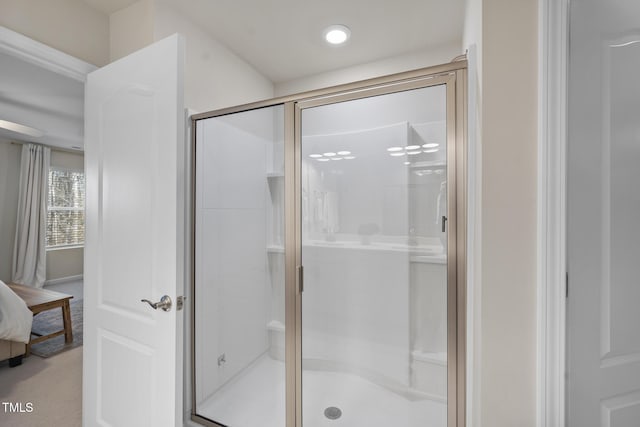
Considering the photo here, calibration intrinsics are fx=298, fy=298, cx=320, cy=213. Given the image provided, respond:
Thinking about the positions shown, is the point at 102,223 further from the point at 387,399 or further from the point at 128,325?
the point at 387,399

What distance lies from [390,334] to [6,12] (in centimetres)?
239

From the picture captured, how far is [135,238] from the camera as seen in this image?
1.36 m

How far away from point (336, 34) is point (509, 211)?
174 centimetres

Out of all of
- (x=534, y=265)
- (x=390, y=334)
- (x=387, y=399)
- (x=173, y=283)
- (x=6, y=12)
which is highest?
(x=6, y=12)

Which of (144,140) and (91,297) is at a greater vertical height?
(144,140)

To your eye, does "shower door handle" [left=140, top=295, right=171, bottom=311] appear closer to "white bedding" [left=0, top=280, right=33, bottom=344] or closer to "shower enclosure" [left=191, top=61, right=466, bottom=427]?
"shower enclosure" [left=191, top=61, right=466, bottom=427]

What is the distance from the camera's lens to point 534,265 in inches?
34.8

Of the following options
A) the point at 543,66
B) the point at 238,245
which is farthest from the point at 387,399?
the point at 543,66

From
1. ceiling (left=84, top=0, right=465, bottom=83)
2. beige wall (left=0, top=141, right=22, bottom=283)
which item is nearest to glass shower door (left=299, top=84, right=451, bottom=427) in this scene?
ceiling (left=84, top=0, right=465, bottom=83)

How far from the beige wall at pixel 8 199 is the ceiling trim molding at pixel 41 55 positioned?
4.73m

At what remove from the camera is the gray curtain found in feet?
15.8

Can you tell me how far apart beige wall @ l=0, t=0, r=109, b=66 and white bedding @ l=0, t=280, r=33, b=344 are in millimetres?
2053

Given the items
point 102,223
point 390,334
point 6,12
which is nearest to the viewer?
point 6,12

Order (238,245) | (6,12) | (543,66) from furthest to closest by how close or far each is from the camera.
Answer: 1. (238,245)
2. (6,12)
3. (543,66)
